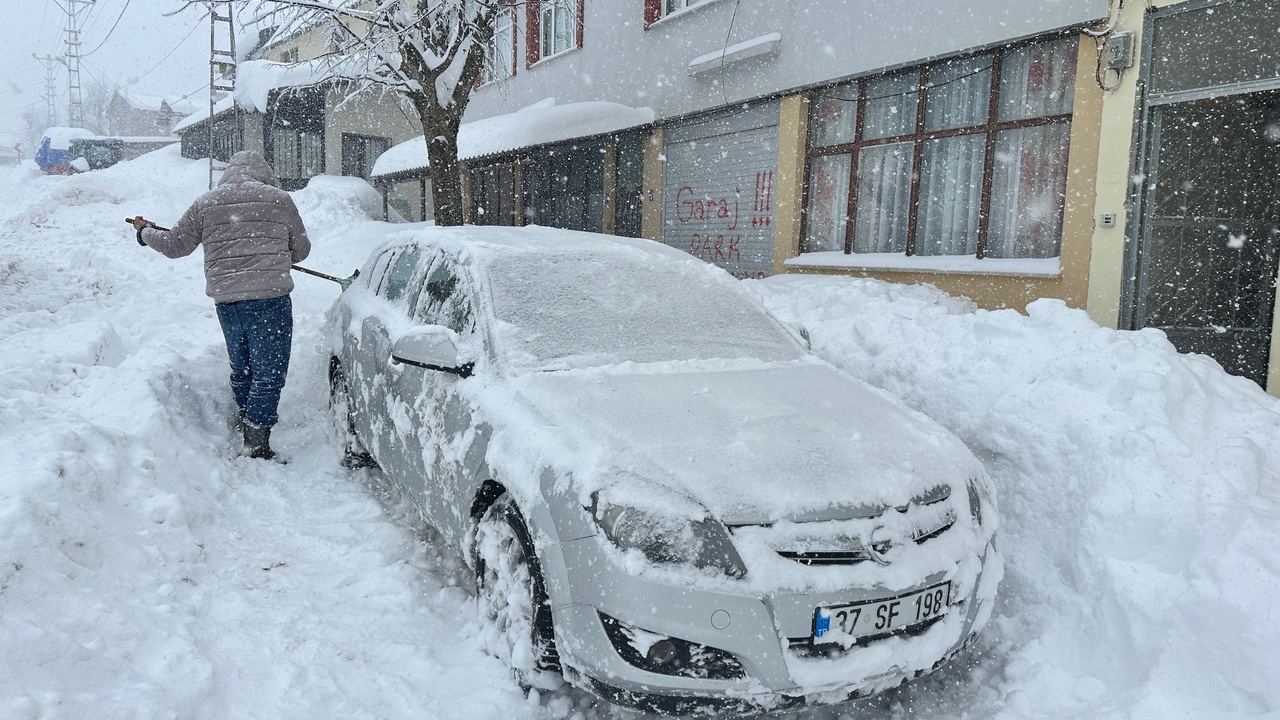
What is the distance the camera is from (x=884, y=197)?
9.36 metres

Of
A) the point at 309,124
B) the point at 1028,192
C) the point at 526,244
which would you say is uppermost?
the point at 309,124

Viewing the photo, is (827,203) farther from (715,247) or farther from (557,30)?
(557,30)

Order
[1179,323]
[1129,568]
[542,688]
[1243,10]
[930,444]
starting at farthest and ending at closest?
[1179,323] < [1243,10] < [1129,568] < [930,444] < [542,688]

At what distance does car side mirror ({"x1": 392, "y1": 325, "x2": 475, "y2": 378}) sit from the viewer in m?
3.25

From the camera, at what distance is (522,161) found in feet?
57.3

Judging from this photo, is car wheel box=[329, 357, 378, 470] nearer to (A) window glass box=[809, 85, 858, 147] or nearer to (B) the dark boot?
(B) the dark boot

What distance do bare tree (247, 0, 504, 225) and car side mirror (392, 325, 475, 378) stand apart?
7507 millimetres

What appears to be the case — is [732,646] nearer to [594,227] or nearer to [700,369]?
[700,369]

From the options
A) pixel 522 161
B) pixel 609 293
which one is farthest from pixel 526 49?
pixel 609 293

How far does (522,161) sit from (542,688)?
15879 mm

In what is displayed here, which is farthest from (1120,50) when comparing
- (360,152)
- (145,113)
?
(145,113)

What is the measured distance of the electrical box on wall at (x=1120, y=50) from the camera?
6.74 meters

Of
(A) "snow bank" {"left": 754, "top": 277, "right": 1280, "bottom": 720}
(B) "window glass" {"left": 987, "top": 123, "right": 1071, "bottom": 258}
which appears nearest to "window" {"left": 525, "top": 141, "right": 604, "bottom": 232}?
(B) "window glass" {"left": 987, "top": 123, "right": 1071, "bottom": 258}

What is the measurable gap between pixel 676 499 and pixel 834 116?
28.4ft
